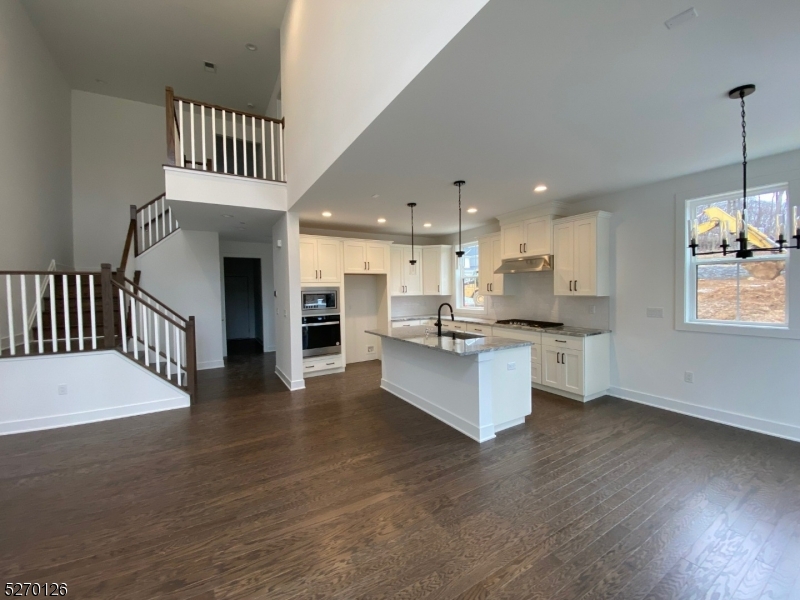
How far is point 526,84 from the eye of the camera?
1.96m

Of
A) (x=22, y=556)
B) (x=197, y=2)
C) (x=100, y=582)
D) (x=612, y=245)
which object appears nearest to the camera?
(x=100, y=582)

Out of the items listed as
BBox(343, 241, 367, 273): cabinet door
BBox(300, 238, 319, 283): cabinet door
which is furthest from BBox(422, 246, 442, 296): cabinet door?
BBox(300, 238, 319, 283): cabinet door

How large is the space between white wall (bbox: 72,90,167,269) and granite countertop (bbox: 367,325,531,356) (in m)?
6.54

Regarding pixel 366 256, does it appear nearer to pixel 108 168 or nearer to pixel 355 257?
pixel 355 257

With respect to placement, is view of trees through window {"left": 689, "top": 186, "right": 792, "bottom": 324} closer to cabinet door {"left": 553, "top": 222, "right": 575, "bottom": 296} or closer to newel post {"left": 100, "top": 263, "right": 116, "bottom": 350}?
cabinet door {"left": 553, "top": 222, "right": 575, "bottom": 296}

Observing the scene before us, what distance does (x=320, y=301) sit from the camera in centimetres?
571

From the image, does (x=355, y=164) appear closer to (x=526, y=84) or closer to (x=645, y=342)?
(x=526, y=84)

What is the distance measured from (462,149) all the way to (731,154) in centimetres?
263

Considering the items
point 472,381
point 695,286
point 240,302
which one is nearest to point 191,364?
point 472,381

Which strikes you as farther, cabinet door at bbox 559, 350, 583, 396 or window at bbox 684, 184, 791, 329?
cabinet door at bbox 559, 350, 583, 396

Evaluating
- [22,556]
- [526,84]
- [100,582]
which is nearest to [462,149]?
[526,84]

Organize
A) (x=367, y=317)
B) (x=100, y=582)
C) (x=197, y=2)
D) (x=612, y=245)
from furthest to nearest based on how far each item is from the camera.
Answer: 1. (x=367, y=317)
2. (x=197, y=2)
3. (x=612, y=245)
4. (x=100, y=582)

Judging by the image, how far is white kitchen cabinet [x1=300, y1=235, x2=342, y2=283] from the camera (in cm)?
562

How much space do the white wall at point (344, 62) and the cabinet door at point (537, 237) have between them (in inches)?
129
